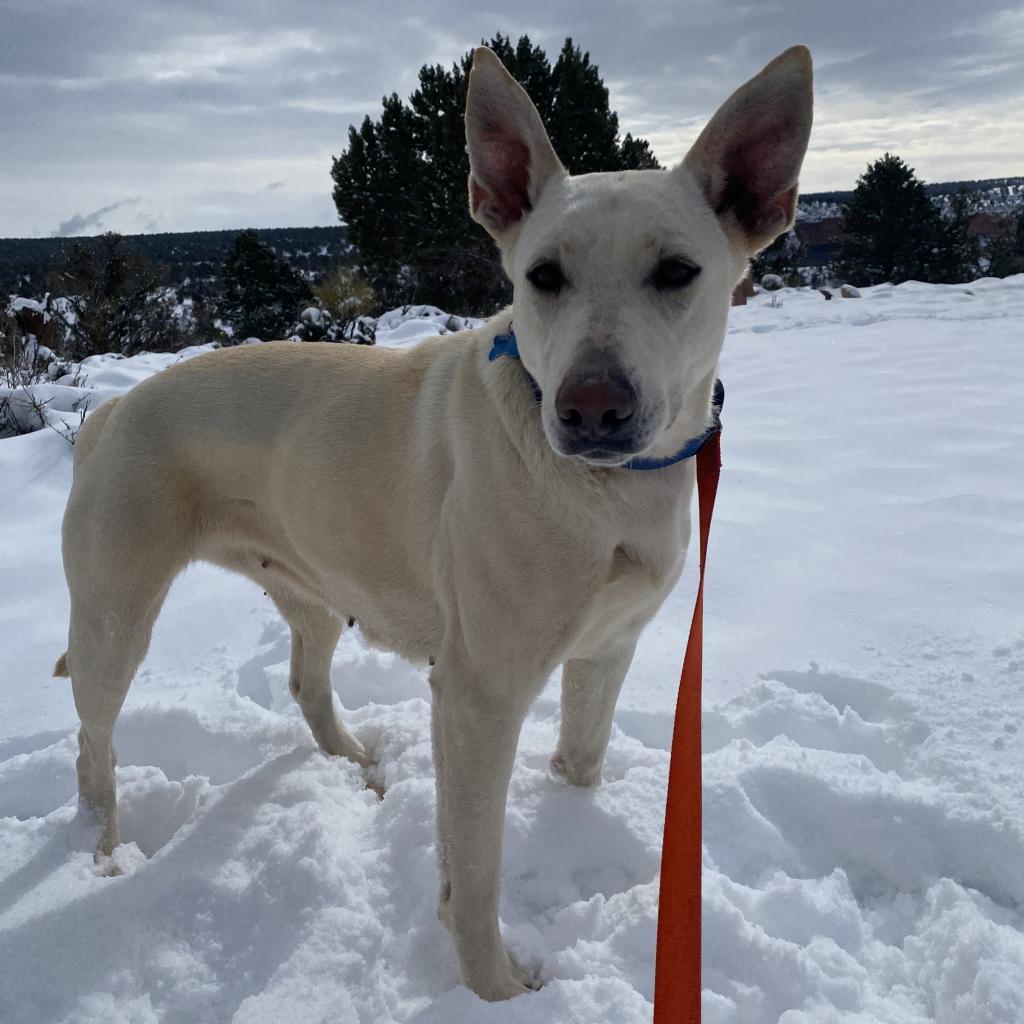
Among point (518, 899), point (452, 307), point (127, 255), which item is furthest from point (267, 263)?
point (518, 899)

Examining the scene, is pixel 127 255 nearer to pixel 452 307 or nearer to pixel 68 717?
pixel 452 307

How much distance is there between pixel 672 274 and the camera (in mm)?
1866

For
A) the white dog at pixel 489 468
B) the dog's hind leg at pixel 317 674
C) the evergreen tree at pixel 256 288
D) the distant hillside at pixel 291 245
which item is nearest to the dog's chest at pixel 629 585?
the white dog at pixel 489 468

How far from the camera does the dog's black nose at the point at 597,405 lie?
→ 161 cm

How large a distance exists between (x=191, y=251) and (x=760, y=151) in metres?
70.1

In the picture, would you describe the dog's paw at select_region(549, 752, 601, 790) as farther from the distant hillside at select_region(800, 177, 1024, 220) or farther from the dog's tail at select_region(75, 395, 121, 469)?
the distant hillside at select_region(800, 177, 1024, 220)

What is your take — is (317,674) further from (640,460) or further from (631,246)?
(631,246)

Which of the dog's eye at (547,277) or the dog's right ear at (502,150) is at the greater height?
the dog's right ear at (502,150)

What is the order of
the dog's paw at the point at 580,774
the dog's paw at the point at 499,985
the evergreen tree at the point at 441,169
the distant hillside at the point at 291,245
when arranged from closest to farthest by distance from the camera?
1. the dog's paw at the point at 499,985
2. the dog's paw at the point at 580,774
3. the evergreen tree at the point at 441,169
4. the distant hillside at the point at 291,245

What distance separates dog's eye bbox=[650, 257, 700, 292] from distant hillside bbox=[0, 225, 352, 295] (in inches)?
995

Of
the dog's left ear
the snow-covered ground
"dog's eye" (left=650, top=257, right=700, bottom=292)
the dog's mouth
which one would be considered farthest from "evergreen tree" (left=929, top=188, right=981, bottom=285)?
the dog's mouth

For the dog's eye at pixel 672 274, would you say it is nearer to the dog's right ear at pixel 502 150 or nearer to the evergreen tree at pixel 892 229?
the dog's right ear at pixel 502 150

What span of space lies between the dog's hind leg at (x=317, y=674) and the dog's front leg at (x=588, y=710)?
79 centimetres

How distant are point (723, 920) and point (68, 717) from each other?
2.54 metres
